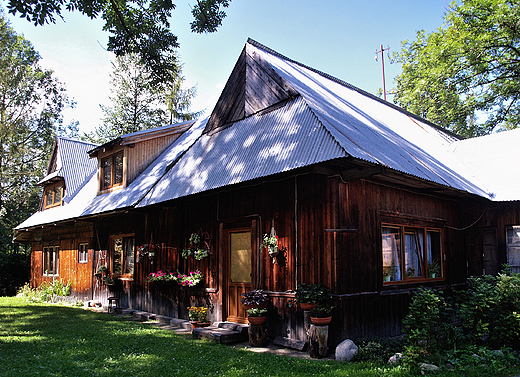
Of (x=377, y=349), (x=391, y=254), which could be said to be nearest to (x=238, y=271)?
(x=391, y=254)

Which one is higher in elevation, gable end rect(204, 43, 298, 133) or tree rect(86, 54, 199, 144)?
tree rect(86, 54, 199, 144)

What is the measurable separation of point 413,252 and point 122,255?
9392mm

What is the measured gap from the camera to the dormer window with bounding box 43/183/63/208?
19766mm

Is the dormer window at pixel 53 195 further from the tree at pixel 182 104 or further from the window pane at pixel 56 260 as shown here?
the tree at pixel 182 104

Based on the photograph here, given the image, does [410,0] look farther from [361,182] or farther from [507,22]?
[507,22]

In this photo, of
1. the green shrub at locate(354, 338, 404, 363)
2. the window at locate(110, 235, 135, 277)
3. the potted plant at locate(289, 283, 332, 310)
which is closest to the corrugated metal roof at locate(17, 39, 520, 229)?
the window at locate(110, 235, 135, 277)

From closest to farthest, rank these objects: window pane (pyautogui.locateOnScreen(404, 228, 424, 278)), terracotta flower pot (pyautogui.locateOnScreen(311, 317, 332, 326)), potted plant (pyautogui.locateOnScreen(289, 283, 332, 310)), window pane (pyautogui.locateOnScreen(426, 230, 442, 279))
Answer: terracotta flower pot (pyautogui.locateOnScreen(311, 317, 332, 326)) → potted plant (pyautogui.locateOnScreen(289, 283, 332, 310)) → window pane (pyautogui.locateOnScreen(404, 228, 424, 278)) → window pane (pyautogui.locateOnScreen(426, 230, 442, 279))

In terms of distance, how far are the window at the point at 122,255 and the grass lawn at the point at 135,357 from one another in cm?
375

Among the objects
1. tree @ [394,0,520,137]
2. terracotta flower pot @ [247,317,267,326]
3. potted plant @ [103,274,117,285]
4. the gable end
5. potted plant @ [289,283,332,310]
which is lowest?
terracotta flower pot @ [247,317,267,326]

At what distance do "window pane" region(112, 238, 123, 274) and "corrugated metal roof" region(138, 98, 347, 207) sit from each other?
3.59 m

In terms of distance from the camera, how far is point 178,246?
11445 mm

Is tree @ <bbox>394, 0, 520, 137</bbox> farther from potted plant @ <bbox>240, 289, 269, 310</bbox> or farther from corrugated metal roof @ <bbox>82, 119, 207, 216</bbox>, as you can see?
potted plant @ <bbox>240, 289, 269, 310</bbox>

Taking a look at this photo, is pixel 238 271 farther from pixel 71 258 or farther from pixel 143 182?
pixel 71 258

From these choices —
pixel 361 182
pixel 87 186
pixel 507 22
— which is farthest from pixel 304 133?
pixel 507 22
